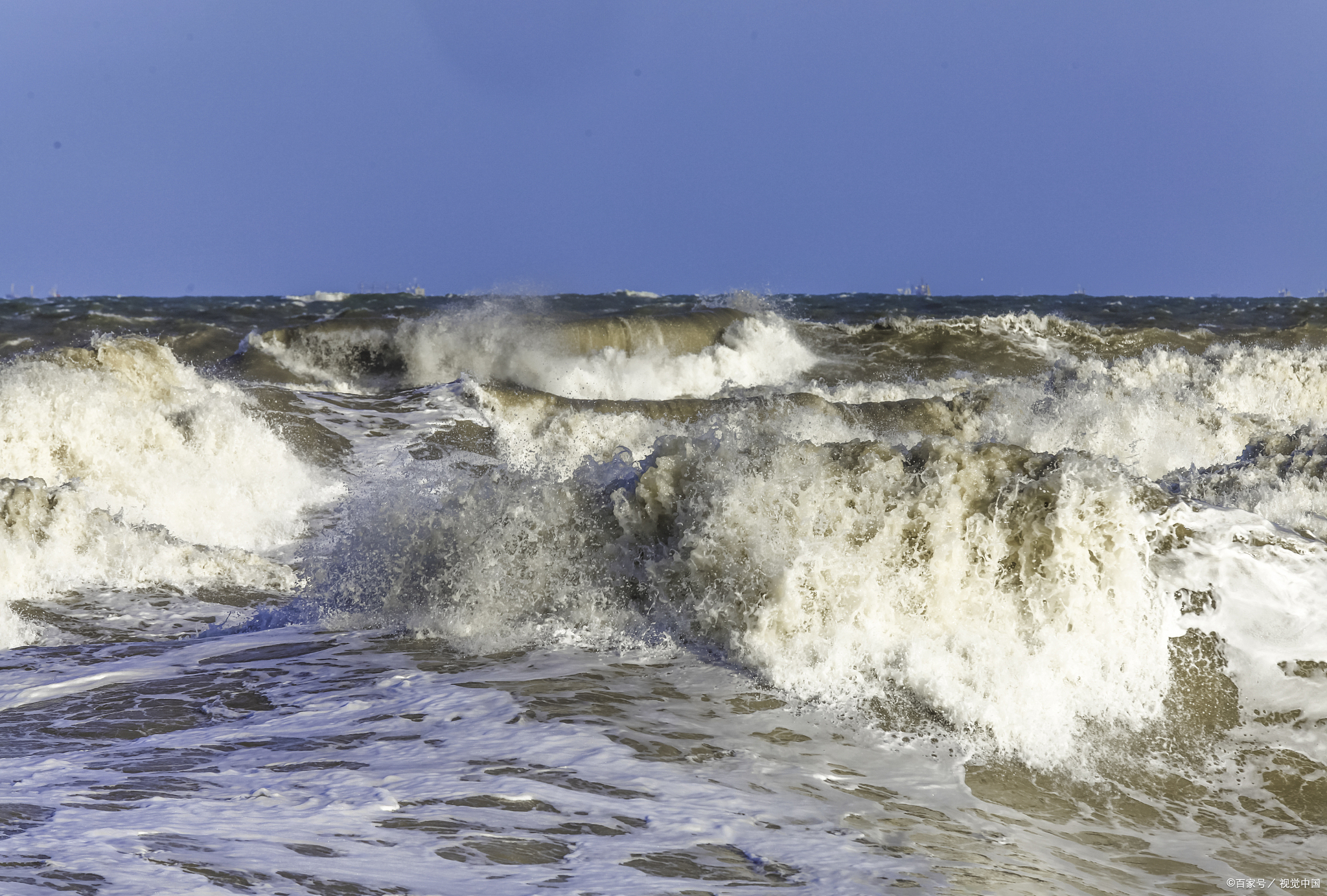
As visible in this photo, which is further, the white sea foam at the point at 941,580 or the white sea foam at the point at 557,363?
the white sea foam at the point at 557,363

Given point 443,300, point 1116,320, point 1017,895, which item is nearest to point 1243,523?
point 1017,895

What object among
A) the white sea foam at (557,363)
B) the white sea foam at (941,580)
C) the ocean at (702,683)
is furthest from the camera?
the white sea foam at (557,363)

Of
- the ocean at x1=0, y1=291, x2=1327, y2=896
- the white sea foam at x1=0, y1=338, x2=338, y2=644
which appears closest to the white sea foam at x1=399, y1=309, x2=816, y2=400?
the white sea foam at x1=0, y1=338, x2=338, y2=644

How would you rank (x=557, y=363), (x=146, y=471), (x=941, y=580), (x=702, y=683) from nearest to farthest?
(x=702, y=683), (x=941, y=580), (x=146, y=471), (x=557, y=363)

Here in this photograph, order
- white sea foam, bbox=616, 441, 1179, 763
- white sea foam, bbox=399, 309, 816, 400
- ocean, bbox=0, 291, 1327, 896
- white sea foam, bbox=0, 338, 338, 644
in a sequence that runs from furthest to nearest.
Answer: white sea foam, bbox=399, 309, 816, 400
white sea foam, bbox=0, 338, 338, 644
white sea foam, bbox=616, 441, 1179, 763
ocean, bbox=0, 291, 1327, 896

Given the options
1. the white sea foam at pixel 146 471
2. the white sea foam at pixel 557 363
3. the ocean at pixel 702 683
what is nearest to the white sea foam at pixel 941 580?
the ocean at pixel 702 683

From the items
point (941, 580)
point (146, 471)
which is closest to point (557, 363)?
point (146, 471)

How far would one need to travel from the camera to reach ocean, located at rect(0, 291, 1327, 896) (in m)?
3.95

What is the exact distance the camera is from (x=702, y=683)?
5.78 meters

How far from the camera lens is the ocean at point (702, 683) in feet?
13.0

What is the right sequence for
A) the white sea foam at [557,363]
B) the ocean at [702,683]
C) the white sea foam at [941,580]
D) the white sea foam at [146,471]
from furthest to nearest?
the white sea foam at [557,363]
the white sea foam at [146,471]
the white sea foam at [941,580]
the ocean at [702,683]

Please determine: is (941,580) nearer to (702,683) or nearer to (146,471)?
(702,683)

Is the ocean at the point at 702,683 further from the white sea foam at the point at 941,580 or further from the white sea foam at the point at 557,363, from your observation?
the white sea foam at the point at 557,363

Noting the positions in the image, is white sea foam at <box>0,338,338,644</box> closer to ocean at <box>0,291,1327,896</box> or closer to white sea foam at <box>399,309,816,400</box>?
ocean at <box>0,291,1327,896</box>
